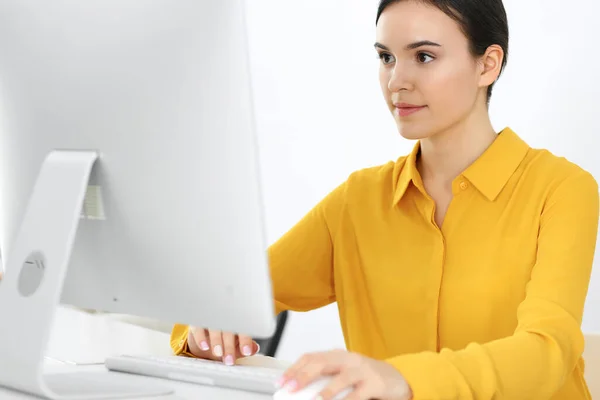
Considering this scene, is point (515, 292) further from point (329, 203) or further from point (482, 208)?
point (329, 203)

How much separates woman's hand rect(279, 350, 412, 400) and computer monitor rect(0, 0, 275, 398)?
12 centimetres

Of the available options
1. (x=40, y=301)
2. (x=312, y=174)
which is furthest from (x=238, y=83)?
(x=312, y=174)

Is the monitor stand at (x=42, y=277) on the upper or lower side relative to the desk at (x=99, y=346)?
upper

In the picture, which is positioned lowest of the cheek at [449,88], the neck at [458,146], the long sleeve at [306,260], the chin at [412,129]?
the long sleeve at [306,260]

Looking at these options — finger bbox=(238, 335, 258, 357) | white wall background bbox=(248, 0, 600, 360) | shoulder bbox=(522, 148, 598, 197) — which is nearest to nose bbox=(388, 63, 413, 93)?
shoulder bbox=(522, 148, 598, 197)

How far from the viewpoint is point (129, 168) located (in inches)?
44.4

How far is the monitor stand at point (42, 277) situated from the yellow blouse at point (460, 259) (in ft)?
1.23

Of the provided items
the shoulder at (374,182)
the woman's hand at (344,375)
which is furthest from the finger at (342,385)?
the shoulder at (374,182)

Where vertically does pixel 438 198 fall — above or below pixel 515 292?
above

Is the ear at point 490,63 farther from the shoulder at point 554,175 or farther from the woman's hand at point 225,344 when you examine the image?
the woman's hand at point 225,344

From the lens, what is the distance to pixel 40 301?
114 cm

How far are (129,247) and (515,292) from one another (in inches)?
27.2

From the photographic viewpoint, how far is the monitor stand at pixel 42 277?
1129 millimetres

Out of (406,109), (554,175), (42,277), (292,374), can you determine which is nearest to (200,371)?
(42,277)
